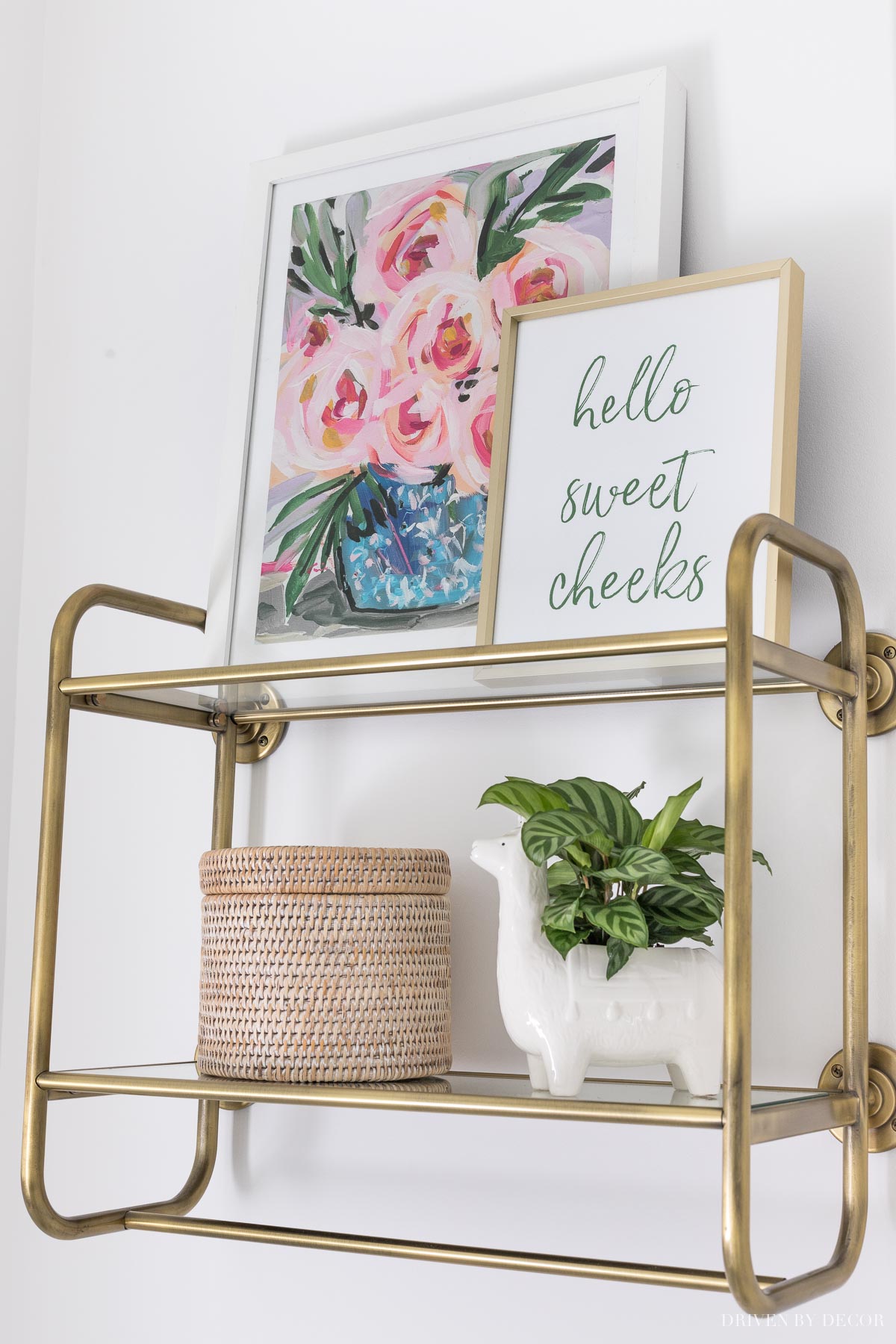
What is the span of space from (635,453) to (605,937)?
294 millimetres

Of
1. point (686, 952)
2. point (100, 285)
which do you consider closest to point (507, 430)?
point (686, 952)

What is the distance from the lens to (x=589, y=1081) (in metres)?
0.82

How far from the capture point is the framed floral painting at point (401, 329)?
2.94ft

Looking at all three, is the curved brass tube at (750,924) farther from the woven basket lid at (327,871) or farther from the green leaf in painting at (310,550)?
the green leaf in painting at (310,550)

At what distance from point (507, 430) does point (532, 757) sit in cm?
22

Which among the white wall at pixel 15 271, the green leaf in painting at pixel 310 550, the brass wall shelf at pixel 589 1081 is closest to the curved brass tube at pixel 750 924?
the brass wall shelf at pixel 589 1081

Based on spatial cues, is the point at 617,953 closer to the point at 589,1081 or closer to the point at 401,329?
the point at 589,1081

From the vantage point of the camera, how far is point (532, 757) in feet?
2.99

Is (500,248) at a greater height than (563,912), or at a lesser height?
greater

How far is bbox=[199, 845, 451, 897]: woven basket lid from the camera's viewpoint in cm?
81

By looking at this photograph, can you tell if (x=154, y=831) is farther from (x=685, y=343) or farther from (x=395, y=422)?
(x=685, y=343)

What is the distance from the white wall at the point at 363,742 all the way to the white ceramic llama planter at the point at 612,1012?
97 millimetres

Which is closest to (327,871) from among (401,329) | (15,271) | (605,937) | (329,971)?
(329,971)

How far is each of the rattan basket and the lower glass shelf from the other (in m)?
0.01
